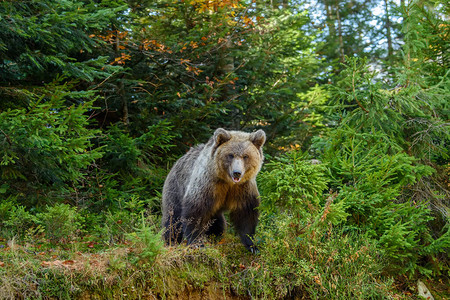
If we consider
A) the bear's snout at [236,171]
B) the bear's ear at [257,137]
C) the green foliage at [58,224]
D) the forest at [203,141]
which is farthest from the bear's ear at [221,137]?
the green foliage at [58,224]

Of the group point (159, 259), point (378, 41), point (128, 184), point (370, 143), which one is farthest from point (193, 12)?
point (378, 41)

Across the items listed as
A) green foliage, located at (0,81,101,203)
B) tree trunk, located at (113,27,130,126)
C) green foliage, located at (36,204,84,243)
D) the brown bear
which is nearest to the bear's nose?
the brown bear

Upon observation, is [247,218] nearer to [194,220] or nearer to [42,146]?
[194,220]

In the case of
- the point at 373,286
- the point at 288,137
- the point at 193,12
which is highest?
the point at 193,12

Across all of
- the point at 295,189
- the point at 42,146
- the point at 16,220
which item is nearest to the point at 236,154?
the point at 295,189

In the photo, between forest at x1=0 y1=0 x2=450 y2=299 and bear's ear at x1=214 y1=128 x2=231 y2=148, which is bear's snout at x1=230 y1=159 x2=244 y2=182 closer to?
forest at x1=0 y1=0 x2=450 y2=299

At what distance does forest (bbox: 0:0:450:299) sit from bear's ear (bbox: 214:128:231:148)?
742 millimetres

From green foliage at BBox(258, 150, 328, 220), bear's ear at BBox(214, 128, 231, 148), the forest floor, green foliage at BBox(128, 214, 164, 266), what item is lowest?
the forest floor

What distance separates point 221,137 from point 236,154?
1.31 feet

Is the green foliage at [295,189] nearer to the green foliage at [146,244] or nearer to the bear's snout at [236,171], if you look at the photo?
the bear's snout at [236,171]

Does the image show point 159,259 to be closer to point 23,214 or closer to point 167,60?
point 23,214

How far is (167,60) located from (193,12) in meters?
1.47

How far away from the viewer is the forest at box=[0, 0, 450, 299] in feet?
16.8

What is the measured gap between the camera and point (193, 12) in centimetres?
1071
